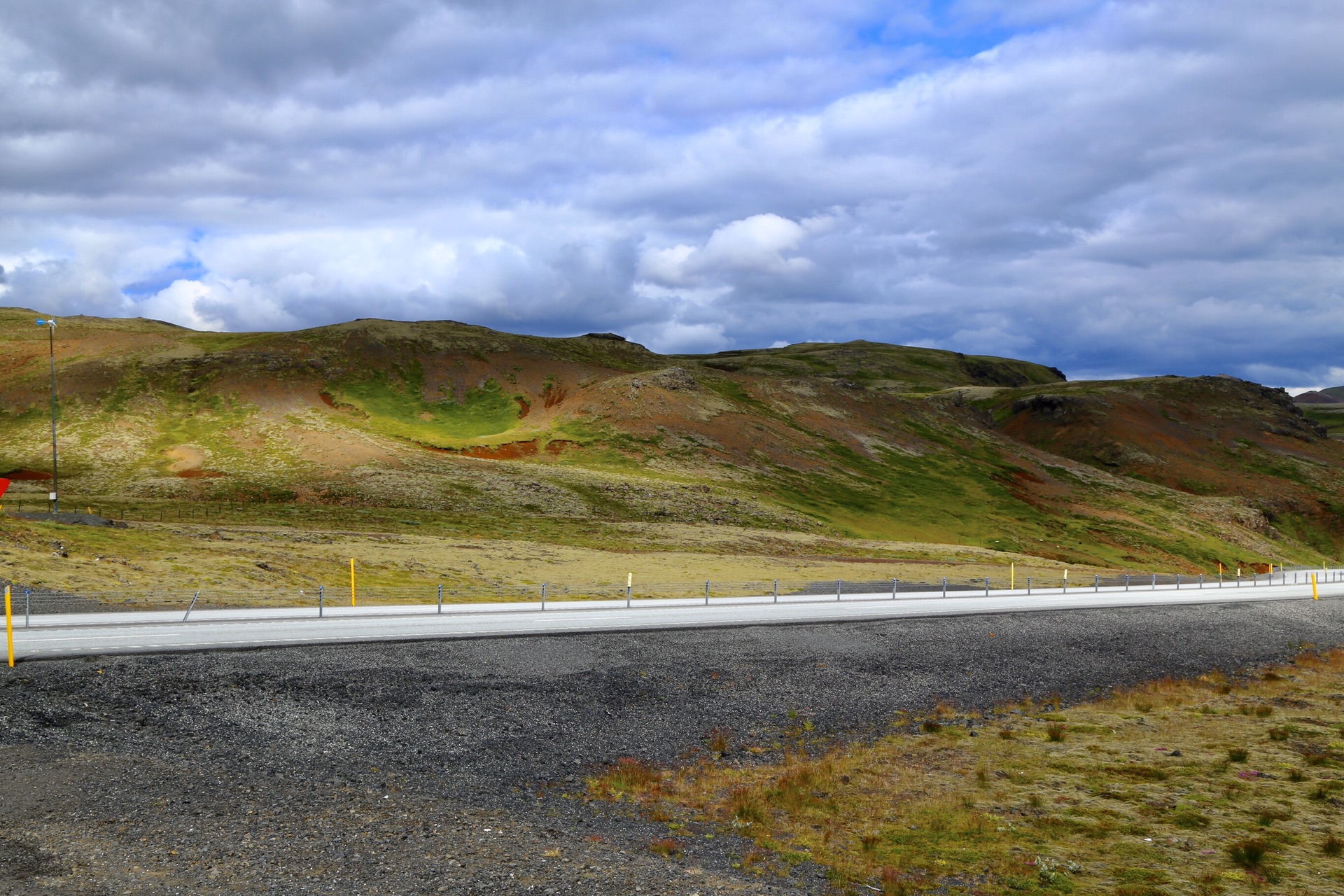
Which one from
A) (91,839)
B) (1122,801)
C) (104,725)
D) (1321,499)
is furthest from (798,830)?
(1321,499)

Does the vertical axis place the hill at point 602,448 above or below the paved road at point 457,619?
above

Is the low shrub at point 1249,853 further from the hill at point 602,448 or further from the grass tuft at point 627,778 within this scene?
the hill at point 602,448

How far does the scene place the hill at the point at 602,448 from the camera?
298ft

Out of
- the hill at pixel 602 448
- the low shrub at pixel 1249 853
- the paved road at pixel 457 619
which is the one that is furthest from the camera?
the hill at pixel 602 448

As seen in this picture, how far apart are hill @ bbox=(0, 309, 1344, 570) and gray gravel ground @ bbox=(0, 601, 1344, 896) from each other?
155ft

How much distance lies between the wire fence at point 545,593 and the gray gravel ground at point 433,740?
9795 mm

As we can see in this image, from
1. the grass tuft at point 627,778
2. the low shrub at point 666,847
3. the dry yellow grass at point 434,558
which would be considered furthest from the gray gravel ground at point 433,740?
the dry yellow grass at point 434,558

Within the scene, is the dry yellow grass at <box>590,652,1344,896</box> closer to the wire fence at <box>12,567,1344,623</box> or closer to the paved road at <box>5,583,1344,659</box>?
the paved road at <box>5,583,1344,659</box>

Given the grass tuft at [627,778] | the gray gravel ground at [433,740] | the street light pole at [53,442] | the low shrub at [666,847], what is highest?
the street light pole at [53,442]

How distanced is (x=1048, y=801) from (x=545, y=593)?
31288mm

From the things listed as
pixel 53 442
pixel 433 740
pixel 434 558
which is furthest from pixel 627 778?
pixel 53 442

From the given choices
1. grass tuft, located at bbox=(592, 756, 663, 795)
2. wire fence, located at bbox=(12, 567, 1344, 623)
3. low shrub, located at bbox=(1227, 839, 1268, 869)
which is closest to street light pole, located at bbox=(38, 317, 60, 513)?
wire fence, located at bbox=(12, 567, 1344, 623)

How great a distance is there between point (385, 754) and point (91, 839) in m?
5.96

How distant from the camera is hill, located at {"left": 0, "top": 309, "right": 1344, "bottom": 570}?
9081 centimetres
